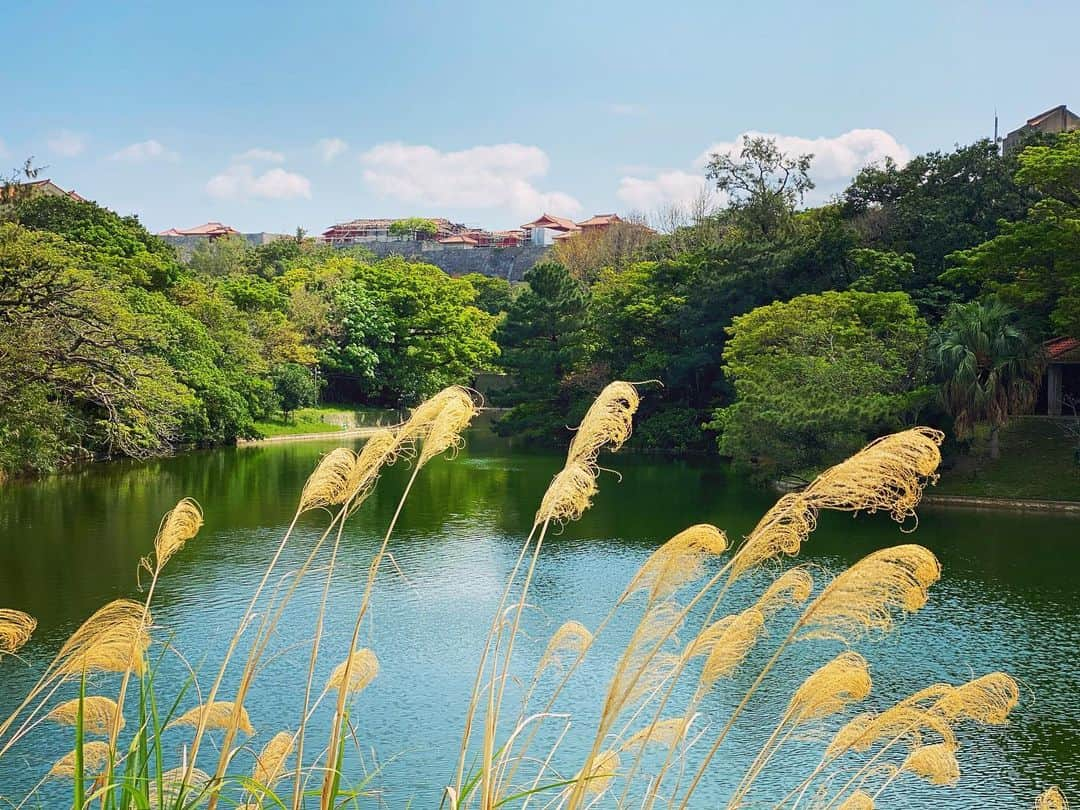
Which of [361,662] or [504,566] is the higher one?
[361,662]

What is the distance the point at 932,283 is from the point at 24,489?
18549 millimetres

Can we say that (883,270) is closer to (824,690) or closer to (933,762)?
(933,762)

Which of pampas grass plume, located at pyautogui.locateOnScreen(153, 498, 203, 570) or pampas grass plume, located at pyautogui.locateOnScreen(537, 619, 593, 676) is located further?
pampas grass plume, located at pyautogui.locateOnScreen(537, 619, 593, 676)

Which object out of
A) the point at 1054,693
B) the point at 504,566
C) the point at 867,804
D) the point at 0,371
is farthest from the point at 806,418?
the point at 867,804

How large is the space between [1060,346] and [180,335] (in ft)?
62.8

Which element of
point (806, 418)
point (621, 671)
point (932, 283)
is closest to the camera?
point (621, 671)

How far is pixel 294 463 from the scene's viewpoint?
78.0ft

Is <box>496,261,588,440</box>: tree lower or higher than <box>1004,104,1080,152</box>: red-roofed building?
lower

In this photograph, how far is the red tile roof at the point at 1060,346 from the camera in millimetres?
19672

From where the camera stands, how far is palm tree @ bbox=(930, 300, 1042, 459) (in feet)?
57.3

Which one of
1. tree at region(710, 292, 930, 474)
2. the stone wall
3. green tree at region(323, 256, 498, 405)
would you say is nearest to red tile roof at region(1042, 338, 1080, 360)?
tree at region(710, 292, 930, 474)

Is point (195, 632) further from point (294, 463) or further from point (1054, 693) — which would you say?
point (294, 463)

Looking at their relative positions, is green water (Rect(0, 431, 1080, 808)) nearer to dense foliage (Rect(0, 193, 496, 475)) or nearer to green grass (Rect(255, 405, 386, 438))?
dense foliage (Rect(0, 193, 496, 475))

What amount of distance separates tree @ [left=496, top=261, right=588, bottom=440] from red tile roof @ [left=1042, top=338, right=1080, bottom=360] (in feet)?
39.6
